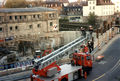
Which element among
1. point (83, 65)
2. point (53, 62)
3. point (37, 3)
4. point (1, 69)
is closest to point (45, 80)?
point (53, 62)

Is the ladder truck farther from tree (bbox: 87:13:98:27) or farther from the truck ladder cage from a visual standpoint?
tree (bbox: 87:13:98:27)

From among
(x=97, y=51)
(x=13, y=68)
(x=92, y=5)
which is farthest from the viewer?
(x=92, y=5)

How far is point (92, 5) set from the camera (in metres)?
66.2

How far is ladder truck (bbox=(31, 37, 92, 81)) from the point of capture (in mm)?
14922

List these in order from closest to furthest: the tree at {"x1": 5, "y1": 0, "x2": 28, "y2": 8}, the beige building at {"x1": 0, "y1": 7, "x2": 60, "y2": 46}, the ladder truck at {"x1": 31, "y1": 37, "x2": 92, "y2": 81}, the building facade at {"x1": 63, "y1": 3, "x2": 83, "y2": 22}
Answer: the ladder truck at {"x1": 31, "y1": 37, "x2": 92, "y2": 81} → the beige building at {"x1": 0, "y1": 7, "x2": 60, "y2": 46} → the tree at {"x1": 5, "y1": 0, "x2": 28, "y2": 8} → the building facade at {"x1": 63, "y1": 3, "x2": 83, "y2": 22}

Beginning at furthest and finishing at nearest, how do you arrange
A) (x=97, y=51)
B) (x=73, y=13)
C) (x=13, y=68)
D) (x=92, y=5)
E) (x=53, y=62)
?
(x=73, y=13), (x=92, y=5), (x=97, y=51), (x=13, y=68), (x=53, y=62)

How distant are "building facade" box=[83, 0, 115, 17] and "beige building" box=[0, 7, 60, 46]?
81.9 ft

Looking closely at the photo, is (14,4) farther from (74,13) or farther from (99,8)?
(99,8)

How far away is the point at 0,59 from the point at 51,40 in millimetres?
15624

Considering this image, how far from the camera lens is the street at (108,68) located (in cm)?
1761

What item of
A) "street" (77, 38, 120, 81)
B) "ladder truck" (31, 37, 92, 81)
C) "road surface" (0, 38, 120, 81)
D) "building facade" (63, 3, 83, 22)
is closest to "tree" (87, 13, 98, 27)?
"building facade" (63, 3, 83, 22)

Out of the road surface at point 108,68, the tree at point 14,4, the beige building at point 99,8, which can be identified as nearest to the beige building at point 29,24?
the road surface at point 108,68

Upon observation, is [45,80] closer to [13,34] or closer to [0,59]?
[0,59]

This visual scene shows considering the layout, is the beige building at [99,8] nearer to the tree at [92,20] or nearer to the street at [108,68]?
the tree at [92,20]
